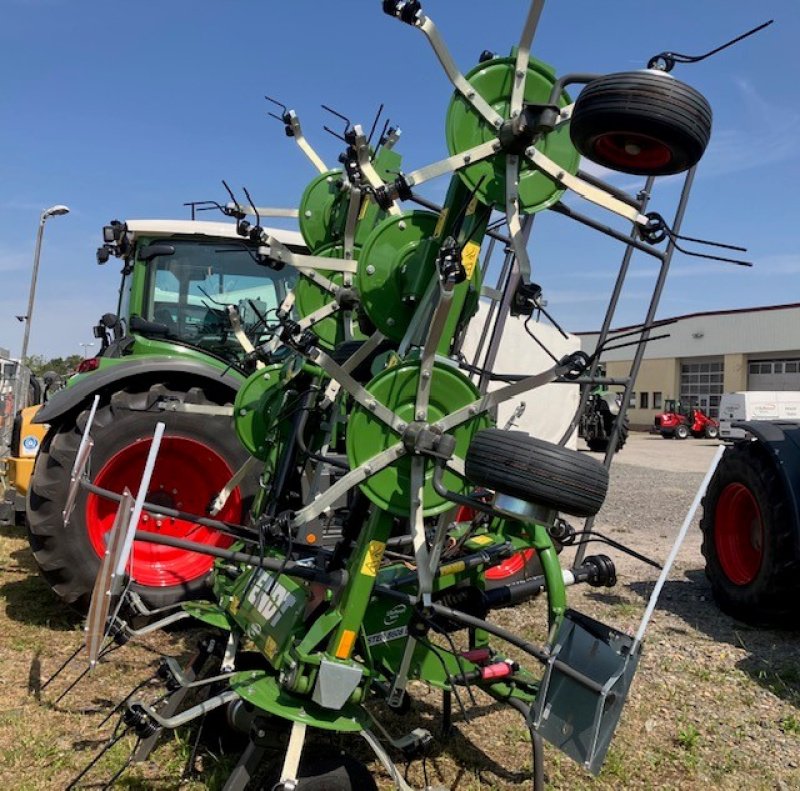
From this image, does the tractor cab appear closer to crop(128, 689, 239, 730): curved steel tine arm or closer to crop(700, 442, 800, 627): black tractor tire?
crop(128, 689, 239, 730): curved steel tine arm

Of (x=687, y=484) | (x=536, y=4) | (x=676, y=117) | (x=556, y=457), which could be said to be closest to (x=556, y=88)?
(x=536, y=4)

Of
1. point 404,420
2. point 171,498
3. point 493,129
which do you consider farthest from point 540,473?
point 171,498

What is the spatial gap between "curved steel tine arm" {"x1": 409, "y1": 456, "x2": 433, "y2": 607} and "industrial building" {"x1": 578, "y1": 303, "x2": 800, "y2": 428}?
2709 centimetres

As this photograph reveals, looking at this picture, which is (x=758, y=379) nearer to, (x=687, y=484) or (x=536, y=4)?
(x=687, y=484)

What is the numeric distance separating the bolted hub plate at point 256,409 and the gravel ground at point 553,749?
48.7 inches

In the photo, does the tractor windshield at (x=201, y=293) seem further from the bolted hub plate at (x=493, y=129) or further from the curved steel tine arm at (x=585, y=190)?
the curved steel tine arm at (x=585, y=190)

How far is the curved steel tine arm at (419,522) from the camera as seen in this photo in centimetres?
246

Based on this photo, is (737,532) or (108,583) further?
(737,532)

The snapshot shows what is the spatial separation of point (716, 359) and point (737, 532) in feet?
107

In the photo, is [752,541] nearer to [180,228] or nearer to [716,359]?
[180,228]

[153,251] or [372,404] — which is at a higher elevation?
[153,251]

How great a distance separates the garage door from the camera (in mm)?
31614

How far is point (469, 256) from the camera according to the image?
2555 mm

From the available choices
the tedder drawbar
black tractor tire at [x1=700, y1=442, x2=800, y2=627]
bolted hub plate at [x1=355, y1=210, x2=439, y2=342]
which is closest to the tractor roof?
the tedder drawbar
